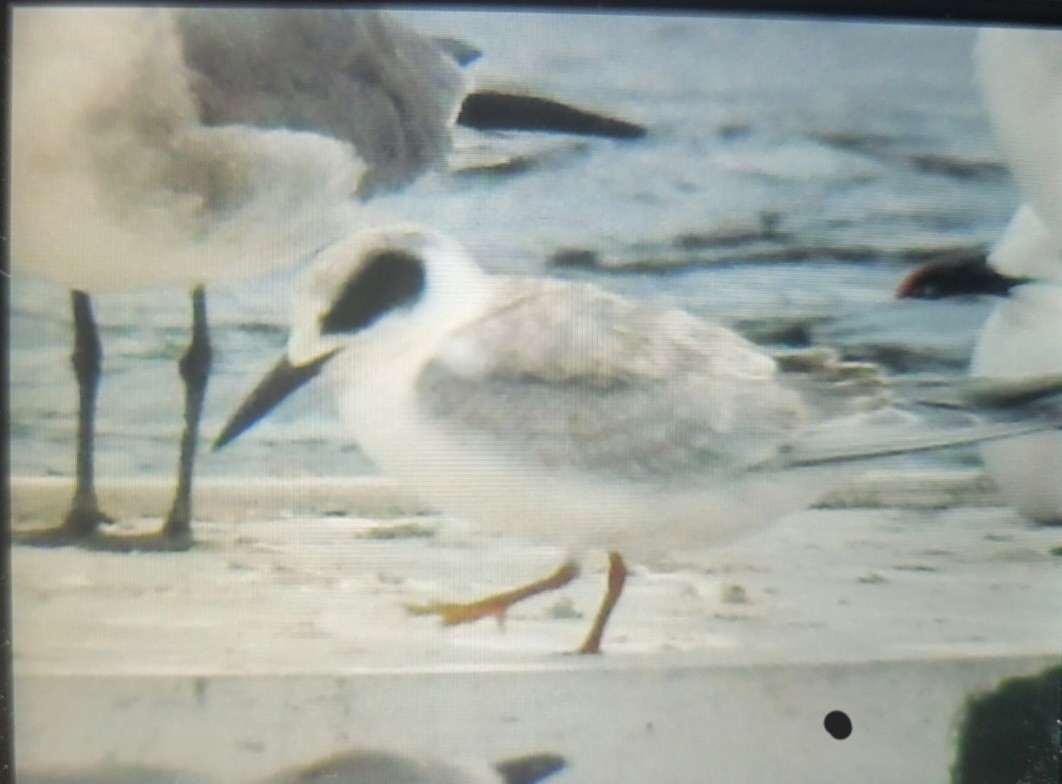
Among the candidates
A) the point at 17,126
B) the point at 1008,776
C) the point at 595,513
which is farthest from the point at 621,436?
the point at 17,126

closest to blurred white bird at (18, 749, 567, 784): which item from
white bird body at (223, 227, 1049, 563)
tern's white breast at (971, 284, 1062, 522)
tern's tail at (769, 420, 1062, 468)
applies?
white bird body at (223, 227, 1049, 563)

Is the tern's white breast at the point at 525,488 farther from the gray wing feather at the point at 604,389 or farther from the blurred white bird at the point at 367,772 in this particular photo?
the blurred white bird at the point at 367,772

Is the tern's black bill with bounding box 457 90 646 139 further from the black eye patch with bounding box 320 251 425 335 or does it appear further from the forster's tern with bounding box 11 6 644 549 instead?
the black eye patch with bounding box 320 251 425 335

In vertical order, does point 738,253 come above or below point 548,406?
above

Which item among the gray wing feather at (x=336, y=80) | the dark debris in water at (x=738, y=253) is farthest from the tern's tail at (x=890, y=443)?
the gray wing feather at (x=336, y=80)

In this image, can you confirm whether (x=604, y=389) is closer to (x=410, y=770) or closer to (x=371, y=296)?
(x=371, y=296)

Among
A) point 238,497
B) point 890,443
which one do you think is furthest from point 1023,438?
point 238,497

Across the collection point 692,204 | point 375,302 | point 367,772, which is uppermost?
point 692,204
